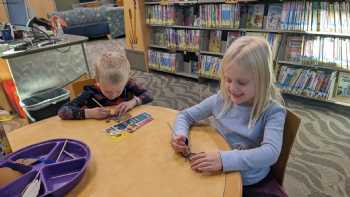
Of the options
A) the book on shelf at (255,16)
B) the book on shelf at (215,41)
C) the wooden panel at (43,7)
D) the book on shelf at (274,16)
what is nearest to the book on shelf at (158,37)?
the book on shelf at (215,41)

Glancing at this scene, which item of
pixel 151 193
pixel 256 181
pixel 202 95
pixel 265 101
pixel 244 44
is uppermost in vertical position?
pixel 244 44

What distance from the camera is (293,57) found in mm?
2799

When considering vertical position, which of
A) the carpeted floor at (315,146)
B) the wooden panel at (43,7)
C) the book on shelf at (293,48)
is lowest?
the carpeted floor at (315,146)

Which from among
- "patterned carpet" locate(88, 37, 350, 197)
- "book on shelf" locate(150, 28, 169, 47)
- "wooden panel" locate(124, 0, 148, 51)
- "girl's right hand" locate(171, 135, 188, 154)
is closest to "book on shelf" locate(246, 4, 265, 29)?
"patterned carpet" locate(88, 37, 350, 197)

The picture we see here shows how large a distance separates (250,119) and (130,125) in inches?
18.4

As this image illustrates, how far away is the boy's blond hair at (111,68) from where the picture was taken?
4.02 feet

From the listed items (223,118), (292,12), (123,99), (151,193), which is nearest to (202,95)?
(292,12)

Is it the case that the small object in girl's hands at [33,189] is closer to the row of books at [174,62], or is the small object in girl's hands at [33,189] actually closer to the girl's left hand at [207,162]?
the girl's left hand at [207,162]

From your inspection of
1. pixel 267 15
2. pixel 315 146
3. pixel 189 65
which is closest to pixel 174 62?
pixel 189 65

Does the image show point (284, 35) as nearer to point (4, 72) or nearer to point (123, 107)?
point (123, 107)

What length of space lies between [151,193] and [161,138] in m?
0.29

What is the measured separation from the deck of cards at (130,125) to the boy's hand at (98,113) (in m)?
0.09

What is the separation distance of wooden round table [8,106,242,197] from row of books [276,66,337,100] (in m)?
A: 2.05

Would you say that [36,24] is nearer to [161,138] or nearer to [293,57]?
[161,138]
